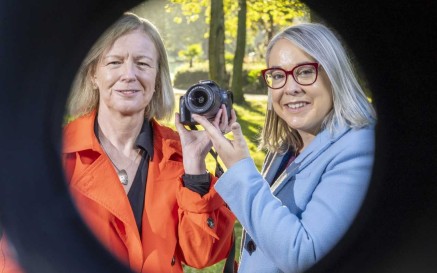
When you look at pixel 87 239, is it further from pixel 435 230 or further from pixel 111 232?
pixel 435 230

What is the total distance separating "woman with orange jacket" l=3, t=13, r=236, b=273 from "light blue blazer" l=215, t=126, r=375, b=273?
5.3 inches

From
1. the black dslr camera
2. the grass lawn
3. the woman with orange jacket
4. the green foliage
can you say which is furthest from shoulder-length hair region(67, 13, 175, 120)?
the grass lawn

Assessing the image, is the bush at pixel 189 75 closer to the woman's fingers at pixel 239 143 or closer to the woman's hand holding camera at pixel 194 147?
the woman's hand holding camera at pixel 194 147

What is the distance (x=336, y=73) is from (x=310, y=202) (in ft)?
0.80

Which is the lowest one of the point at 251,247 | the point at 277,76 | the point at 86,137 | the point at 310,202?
the point at 251,247

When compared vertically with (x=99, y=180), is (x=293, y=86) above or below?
above

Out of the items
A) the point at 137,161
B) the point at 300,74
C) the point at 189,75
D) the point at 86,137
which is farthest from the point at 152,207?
the point at 189,75

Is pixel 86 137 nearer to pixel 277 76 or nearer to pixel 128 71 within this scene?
pixel 128 71

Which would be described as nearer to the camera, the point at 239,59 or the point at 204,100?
the point at 204,100

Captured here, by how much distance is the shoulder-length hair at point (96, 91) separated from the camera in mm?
1190

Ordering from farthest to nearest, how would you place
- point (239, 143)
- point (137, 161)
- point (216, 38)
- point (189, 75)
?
point (189, 75)
point (216, 38)
point (137, 161)
point (239, 143)

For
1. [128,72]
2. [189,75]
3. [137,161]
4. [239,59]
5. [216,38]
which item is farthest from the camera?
[239,59]

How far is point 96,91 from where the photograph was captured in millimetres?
1285

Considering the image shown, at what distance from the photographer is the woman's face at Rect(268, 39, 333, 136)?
3.73ft
